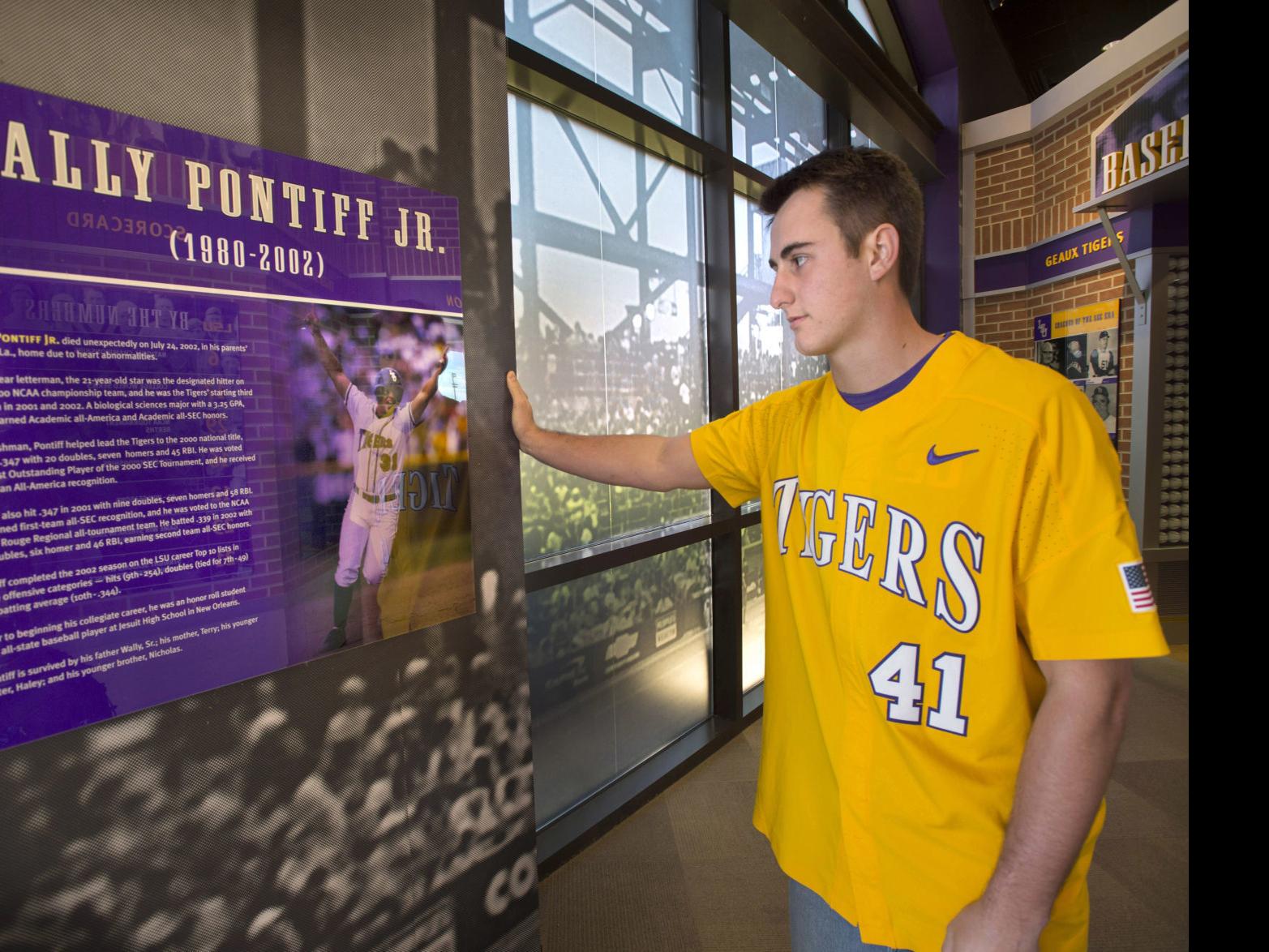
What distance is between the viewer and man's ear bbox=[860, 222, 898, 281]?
1253mm

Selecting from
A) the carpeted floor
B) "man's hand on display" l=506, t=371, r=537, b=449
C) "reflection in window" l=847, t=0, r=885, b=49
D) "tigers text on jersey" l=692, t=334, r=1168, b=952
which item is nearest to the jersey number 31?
"tigers text on jersey" l=692, t=334, r=1168, b=952

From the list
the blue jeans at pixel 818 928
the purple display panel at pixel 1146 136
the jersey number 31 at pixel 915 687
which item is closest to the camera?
the jersey number 31 at pixel 915 687

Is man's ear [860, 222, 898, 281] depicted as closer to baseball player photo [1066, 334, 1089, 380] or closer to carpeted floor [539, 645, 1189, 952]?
carpeted floor [539, 645, 1189, 952]

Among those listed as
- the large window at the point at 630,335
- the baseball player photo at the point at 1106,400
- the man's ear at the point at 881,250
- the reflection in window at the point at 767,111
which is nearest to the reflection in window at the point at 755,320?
the large window at the point at 630,335

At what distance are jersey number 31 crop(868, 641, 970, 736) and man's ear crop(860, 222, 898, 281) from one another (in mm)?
624

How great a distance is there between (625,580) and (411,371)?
5.18 feet

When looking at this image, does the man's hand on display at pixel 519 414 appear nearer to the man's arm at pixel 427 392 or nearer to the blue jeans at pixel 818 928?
the man's arm at pixel 427 392

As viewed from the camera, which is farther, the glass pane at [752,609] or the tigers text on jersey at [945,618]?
→ the glass pane at [752,609]

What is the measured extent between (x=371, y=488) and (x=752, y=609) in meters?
2.60

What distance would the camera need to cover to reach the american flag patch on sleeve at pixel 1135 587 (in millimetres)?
929

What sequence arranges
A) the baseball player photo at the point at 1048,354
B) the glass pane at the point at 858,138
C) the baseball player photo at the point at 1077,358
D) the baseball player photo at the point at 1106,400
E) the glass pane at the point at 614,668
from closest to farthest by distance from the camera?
the glass pane at the point at 614,668 → the glass pane at the point at 858,138 → the baseball player photo at the point at 1106,400 → the baseball player photo at the point at 1077,358 → the baseball player photo at the point at 1048,354

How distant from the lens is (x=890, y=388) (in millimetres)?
1202

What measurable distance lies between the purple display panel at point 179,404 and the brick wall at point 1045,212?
4.97 m
